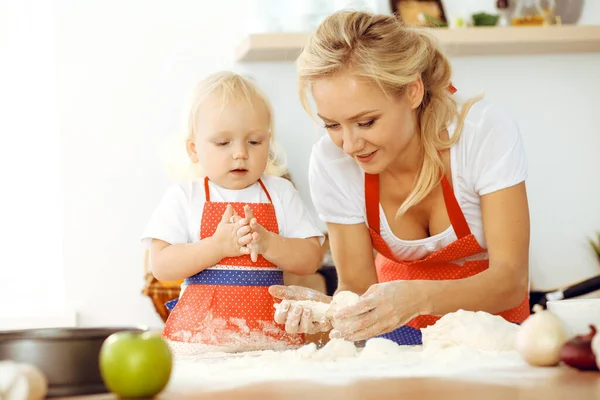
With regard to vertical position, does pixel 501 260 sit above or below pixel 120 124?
below

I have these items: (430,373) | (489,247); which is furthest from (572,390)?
(489,247)

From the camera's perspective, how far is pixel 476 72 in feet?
11.8

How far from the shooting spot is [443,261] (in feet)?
6.72

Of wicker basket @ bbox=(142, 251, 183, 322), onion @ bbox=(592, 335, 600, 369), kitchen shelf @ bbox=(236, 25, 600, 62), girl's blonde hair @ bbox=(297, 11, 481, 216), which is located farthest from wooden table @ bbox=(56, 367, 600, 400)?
kitchen shelf @ bbox=(236, 25, 600, 62)

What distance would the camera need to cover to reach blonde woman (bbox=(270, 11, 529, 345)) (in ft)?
5.69

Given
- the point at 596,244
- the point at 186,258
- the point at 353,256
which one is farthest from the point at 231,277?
the point at 596,244

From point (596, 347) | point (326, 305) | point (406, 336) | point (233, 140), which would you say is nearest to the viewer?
point (596, 347)

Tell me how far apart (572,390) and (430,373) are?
21 cm

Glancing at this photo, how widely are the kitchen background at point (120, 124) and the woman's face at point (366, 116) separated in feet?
5.00

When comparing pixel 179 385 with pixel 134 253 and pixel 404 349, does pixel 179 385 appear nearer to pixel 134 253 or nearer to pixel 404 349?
pixel 404 349

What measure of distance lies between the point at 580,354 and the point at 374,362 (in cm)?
31

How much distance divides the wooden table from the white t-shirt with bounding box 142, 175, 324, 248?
848 millimetres

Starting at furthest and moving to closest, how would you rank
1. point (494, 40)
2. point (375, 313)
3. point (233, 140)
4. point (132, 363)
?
point (494, 40) → point (233, 140) → point (375, 313) → point (132, 363)

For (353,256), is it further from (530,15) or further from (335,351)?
(530,15)
